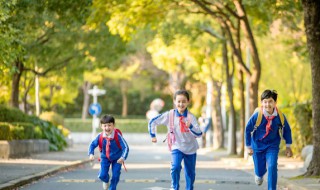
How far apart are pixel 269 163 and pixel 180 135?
4.84ft

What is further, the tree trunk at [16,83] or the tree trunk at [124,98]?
the tree trunk at [124,98]

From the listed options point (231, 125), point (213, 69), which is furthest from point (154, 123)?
point (213, 69)

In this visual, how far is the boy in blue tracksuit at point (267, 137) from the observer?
13469 millimetres

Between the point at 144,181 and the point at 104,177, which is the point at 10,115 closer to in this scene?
the point at 144,181

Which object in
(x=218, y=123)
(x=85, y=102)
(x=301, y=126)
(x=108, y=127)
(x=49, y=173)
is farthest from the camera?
(x=85, y=102)

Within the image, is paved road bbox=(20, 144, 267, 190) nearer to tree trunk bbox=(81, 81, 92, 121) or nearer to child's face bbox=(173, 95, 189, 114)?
child's face bbox=(173, 95, 189, 114)

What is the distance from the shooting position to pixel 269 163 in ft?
44.5

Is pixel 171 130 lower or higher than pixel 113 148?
higher

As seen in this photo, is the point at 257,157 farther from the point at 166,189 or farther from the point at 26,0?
the point at 26,0

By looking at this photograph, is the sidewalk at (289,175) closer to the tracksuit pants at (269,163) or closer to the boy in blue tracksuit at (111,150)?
the tracksuit pants at (269,163)

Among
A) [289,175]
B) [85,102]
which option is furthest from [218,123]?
[85,102]

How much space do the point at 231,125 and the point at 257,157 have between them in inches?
912

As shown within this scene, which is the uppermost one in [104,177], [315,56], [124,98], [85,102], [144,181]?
[124,98]

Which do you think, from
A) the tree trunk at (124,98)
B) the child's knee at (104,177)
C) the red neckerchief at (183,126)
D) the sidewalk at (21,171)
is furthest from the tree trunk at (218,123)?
the red neckerchief at (183,126)
